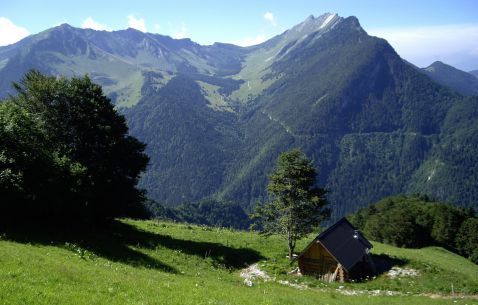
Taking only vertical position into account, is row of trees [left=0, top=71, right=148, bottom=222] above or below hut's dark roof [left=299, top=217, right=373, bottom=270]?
above

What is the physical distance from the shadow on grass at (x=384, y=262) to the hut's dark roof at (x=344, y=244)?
8.05ft

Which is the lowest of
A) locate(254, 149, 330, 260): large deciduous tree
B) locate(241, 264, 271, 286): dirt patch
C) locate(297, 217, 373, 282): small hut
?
locate(241, 264, 271, 286): dirt patch

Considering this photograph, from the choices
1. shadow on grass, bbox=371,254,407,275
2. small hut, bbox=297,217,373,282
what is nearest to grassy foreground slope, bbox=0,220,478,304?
shadow on grass, bbox=371,254,407,275

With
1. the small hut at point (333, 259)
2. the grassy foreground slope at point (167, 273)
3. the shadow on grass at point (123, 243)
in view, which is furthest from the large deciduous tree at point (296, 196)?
the shadow on grass at point (123, 243)

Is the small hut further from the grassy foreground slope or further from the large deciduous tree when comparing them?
the large deciduous tree

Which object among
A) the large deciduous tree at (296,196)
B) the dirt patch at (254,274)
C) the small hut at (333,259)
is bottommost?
the dirt patch at (254,274)

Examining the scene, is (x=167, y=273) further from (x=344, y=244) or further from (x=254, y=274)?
(x=344, y=244)

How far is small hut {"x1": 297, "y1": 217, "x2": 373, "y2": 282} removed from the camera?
143 feet

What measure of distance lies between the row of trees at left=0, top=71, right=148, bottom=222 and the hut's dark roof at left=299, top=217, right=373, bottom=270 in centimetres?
2018

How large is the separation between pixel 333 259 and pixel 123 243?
21.3 metres

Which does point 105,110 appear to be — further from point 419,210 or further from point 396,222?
point 419,210

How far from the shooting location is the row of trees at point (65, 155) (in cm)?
3381

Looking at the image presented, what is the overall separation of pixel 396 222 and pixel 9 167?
262ft

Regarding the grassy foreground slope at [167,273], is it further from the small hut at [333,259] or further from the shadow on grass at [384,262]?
the small hut at [333,259]
